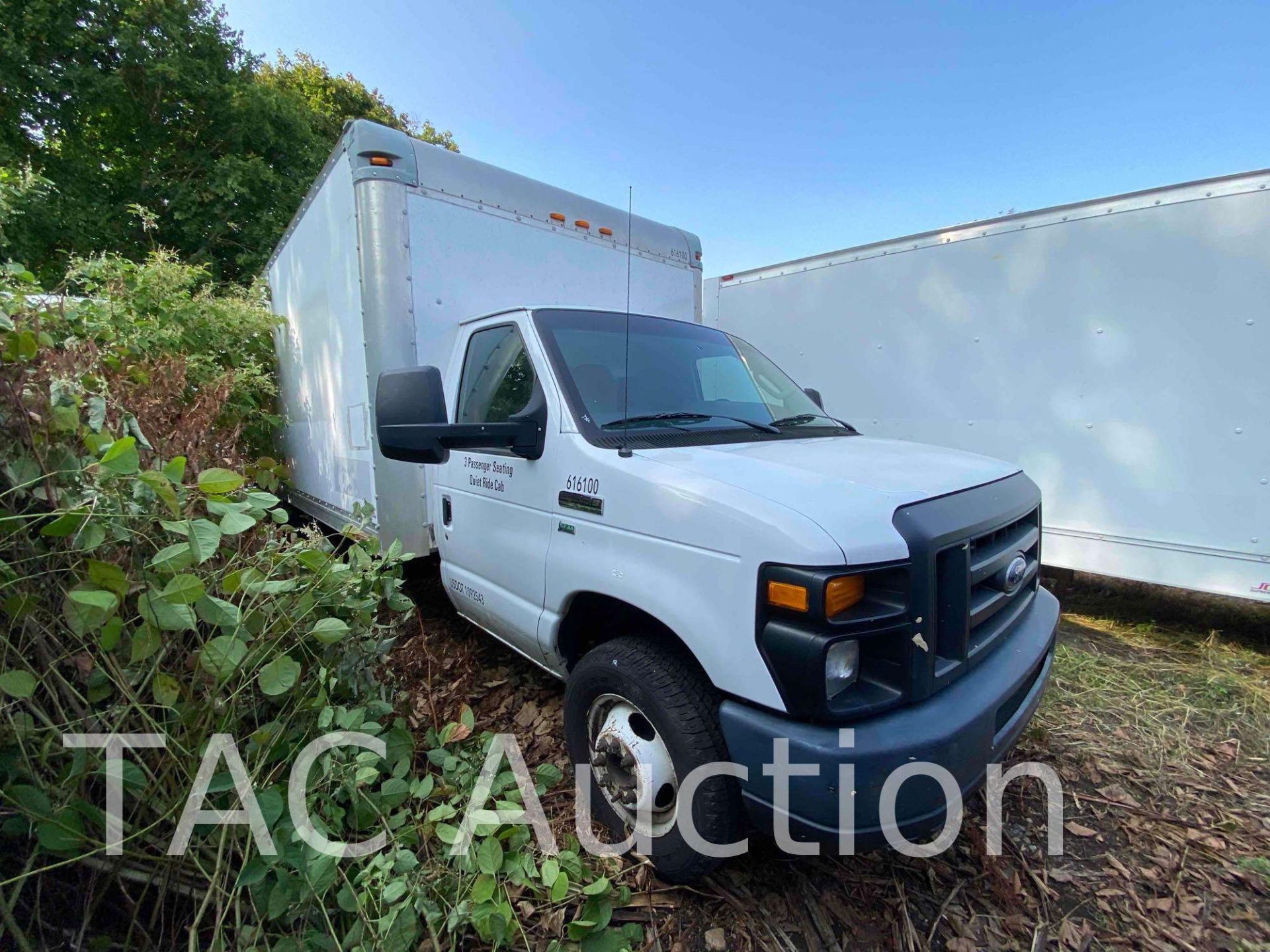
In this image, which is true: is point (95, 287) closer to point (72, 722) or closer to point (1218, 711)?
point (72, 722)

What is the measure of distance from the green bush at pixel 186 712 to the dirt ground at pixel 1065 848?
1.48 ft

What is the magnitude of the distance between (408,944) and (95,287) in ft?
18.3

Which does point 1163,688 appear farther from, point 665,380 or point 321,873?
point 321,873

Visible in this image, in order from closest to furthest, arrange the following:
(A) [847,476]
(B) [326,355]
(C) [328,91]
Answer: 1. (A) [847,476]
2. (B) [326,355]
3. (C) [328,91]

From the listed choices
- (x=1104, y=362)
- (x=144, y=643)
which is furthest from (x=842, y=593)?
(x=1104, y=362)

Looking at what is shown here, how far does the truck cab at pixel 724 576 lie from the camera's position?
1627mm

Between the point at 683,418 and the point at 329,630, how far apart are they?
5.39ft

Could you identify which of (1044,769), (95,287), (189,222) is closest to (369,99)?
(189,222)

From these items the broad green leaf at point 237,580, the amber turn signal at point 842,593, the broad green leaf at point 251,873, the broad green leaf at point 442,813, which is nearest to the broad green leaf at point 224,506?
the broad green leaf at point 237,580

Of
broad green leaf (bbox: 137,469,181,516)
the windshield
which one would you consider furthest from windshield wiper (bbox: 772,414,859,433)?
broad green leaf (bbox: 137,469,181,516)

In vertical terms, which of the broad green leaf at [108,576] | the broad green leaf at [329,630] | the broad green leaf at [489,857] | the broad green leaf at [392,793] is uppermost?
the broad green leaf at [108,576]

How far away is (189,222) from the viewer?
488 inches

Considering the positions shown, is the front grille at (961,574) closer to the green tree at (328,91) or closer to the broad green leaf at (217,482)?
the broad green leaf at (217,482)

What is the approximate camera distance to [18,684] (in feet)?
4.96
